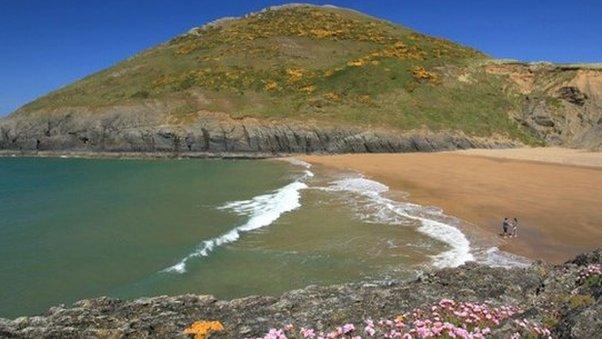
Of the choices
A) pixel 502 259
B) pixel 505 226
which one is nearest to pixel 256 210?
pixel 505 226

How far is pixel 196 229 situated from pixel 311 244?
22.4 ft

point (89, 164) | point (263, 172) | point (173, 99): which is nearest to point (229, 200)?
point (263, 172)

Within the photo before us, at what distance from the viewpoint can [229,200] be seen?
3691 centimetres

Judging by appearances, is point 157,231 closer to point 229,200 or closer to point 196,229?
point 196,229

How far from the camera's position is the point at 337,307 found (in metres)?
10.4

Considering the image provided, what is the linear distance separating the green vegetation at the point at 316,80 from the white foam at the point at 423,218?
36.8 m

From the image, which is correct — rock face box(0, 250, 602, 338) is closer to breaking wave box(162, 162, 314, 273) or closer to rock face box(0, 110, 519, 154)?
breaking wave box(162, 162, 314, 273)

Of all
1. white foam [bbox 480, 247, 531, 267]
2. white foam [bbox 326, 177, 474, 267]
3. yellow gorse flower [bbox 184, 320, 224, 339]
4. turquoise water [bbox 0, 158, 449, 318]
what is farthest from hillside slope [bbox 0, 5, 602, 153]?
yellow gorse flower [bbox 184, 320, 224, 339]

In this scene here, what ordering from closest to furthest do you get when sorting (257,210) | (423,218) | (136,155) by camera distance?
1. (423,218)
2. (257,210)
3. (136,155)

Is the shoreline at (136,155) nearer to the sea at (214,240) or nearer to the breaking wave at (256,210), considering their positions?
the sea at (214,240)

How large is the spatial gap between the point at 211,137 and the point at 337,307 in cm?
6643

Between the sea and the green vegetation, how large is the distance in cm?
3512

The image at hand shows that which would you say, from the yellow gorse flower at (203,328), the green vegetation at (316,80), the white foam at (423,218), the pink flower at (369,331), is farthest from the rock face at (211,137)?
the pink flower at (369,331)

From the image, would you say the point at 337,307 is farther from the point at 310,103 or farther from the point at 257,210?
the point at 310,103
